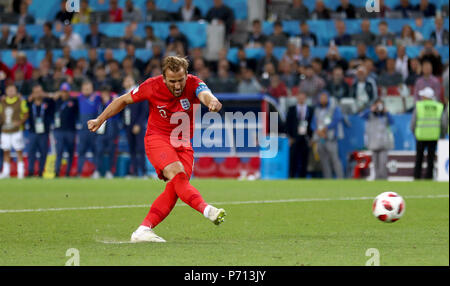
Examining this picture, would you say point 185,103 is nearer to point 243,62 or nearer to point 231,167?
point 231,167

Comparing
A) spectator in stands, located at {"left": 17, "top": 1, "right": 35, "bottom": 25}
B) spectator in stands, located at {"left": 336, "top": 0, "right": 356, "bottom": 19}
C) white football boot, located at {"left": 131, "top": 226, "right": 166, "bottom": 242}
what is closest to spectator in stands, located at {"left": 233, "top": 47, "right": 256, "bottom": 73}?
spectator in stands, located at {"left": 336, "top": 0, "right": 356, "bottom": 19}

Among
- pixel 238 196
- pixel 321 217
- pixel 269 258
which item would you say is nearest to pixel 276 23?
pixel 238 196

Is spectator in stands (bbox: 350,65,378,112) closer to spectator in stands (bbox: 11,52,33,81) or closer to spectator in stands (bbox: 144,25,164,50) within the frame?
spectator in stands (bbox: 144,25,164,50)

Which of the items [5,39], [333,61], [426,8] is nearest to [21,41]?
[5,39]

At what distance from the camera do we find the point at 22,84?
24266mm

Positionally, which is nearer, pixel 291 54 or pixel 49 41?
pixel 291 54

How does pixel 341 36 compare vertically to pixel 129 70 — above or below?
above

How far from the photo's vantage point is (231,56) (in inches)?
976

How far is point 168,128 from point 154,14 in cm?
1805

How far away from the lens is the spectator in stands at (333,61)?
22922mm

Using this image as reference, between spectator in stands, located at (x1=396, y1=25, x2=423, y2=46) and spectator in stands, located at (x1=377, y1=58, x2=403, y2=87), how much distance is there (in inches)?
44.8

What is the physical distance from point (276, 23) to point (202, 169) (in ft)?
15.8

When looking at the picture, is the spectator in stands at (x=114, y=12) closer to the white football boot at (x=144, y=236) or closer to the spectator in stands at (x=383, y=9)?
the spectator in stands at (x=383, y=9)
